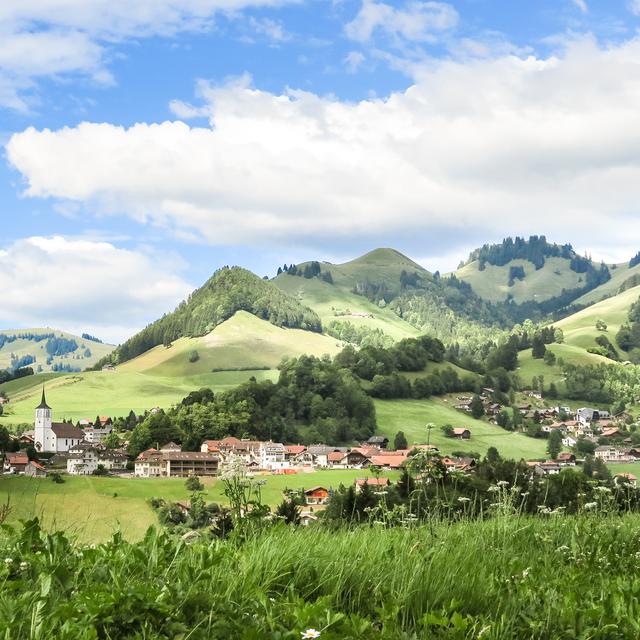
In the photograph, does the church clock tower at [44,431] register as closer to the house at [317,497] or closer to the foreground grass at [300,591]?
the house at [317,497]

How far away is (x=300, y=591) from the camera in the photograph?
222 inches

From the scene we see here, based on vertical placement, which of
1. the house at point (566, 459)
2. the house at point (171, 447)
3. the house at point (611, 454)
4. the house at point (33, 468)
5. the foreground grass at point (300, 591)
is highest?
the foreground grass at point (300, 591)

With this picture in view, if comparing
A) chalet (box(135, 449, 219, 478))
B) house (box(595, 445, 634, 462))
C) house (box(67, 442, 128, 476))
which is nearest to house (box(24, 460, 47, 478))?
house (box(67, 442, 128, 476))

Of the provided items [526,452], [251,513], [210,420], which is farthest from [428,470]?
[526,452]

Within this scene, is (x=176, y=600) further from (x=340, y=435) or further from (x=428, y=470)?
(x=340, y=435)

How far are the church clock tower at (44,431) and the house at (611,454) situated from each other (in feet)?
419

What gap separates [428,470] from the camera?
920 centimetres

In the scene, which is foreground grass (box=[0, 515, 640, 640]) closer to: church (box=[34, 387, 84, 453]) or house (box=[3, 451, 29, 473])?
house (box=[3, 451, 29, 473])

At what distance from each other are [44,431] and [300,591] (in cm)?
19402

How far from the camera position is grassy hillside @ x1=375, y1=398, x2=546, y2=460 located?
170250mm

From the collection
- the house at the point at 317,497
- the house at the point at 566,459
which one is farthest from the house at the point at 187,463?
the house at the point at 566,459

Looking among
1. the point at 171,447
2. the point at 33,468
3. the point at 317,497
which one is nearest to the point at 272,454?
the point at 171,447

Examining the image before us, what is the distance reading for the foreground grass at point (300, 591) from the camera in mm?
4469

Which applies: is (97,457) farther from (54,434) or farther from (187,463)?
(54,434)
